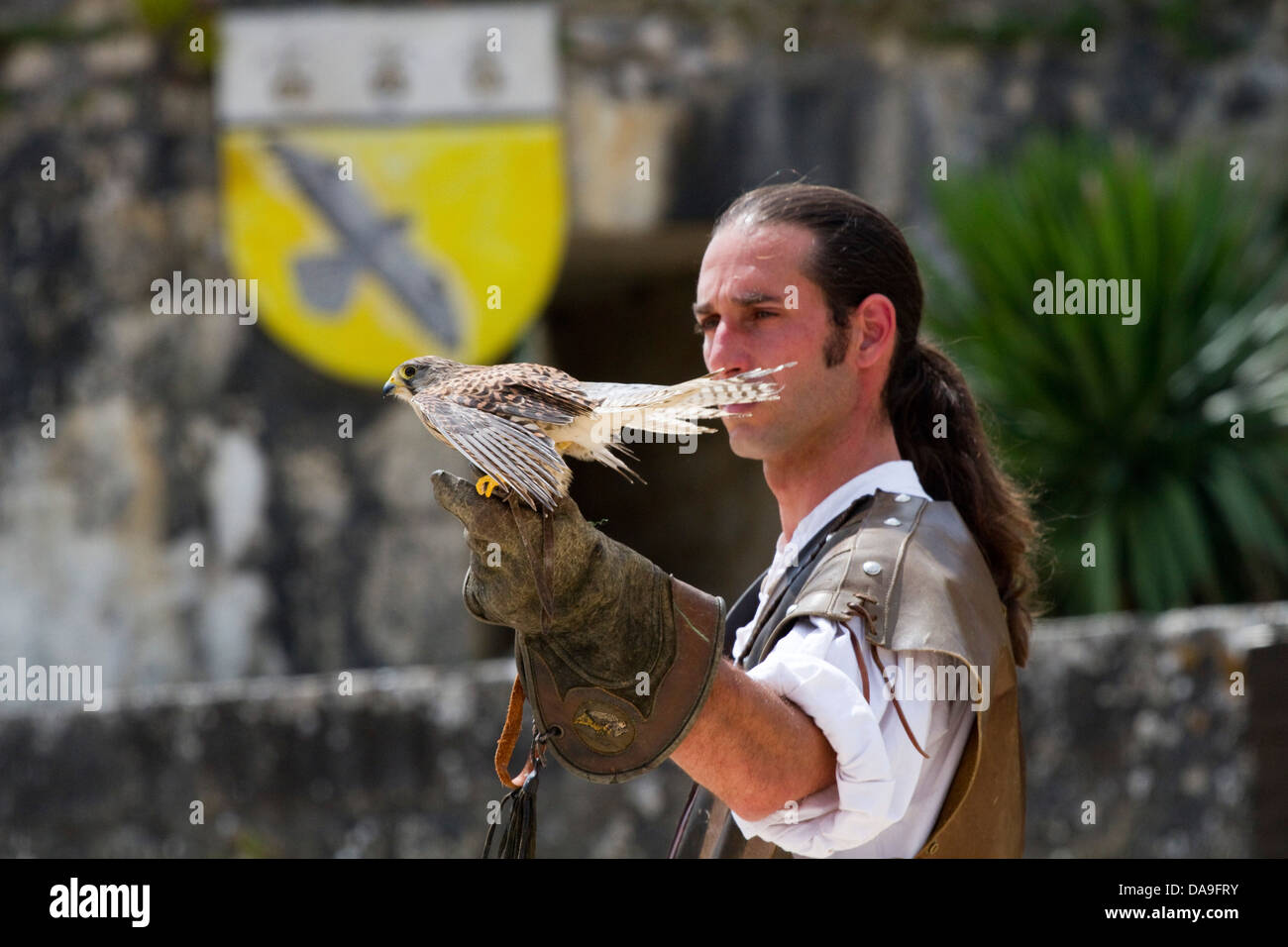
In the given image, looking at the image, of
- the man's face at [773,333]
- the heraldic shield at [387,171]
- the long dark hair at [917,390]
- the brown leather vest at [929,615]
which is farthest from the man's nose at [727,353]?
the heraldic shield at [387,171]

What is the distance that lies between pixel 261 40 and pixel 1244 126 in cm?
465

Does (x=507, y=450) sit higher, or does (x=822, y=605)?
(x=507, y=450)

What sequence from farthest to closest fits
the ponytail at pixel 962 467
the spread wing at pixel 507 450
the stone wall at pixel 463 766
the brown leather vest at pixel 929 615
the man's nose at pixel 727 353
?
the stone wall at pixel 463 766 < the ponytail at pixel 962 467 < the man's nose at pixel 727 353 < the brown leather vest at pixel 929 615 < the spread wing at pixel 507 450

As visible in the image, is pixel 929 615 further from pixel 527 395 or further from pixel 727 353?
pixel 527 395

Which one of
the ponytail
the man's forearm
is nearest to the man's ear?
the ponytail

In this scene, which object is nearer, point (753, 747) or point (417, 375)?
point (753, 747)

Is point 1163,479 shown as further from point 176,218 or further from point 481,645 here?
point 176,218

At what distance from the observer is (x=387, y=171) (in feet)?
21.2

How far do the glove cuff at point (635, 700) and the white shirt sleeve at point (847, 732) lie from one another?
0.12 metres

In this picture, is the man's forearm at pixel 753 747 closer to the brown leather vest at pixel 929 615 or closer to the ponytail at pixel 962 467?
the brown leather vest at pixel 929 615

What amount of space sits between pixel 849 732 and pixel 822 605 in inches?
7.0

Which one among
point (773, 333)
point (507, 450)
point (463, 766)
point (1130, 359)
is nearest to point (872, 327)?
point (773, 333)

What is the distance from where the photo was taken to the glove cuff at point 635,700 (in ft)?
6.08

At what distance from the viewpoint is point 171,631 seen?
21.8ft
